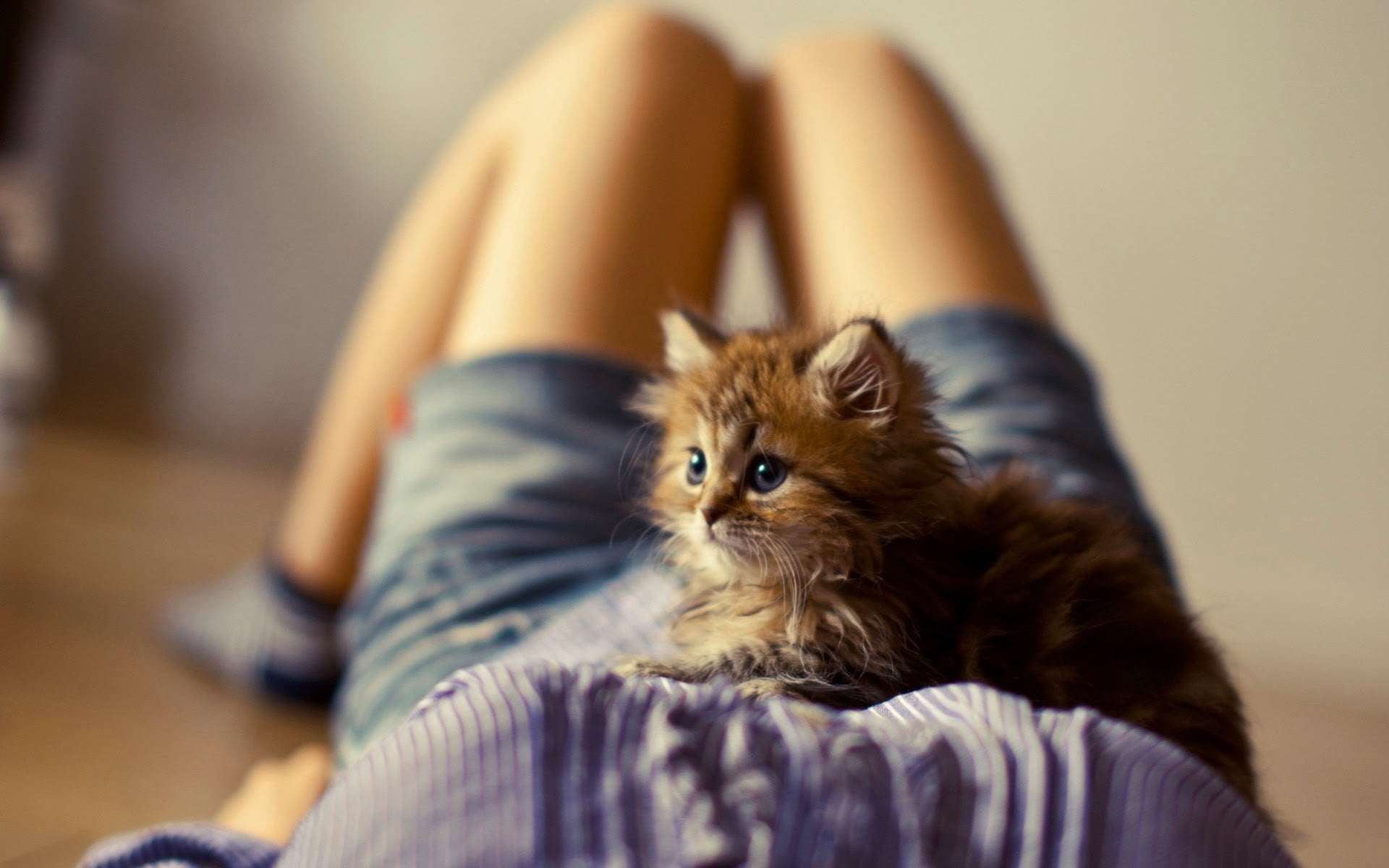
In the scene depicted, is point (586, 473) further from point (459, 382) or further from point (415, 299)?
point (415, 299)

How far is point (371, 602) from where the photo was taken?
105cm

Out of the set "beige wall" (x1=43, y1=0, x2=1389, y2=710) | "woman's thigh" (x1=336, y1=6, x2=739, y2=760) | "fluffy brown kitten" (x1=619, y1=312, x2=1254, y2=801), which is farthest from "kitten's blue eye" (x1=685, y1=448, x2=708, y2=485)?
"beige wall" (x1=43, y1=0, x2=1389, y2=710)

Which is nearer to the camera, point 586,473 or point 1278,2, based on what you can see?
point 586,473

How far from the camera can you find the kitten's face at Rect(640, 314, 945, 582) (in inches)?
26.3

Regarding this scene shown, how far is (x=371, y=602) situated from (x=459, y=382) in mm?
237

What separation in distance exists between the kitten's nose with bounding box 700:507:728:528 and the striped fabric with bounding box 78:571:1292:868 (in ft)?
0.68

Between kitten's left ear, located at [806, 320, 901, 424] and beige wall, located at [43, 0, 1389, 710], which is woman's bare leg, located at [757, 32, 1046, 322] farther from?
beige wall, located at [43, 0, 1389, 710]

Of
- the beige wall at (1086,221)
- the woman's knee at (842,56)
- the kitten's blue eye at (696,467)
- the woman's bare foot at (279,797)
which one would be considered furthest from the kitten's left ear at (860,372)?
the beige wall at (1086,221)

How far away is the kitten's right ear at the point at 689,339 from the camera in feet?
2.53

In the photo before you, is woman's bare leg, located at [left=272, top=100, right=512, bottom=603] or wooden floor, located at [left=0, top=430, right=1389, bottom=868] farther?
woman's bare leg, located at [left=272, top=100, right=512, bottom=603]

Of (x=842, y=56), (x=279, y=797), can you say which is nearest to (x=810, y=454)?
(x=279, y=797)

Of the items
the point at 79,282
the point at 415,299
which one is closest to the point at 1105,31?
the point at 415,299

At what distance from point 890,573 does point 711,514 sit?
0.40 feet

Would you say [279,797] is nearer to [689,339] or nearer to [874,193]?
[689,339]
